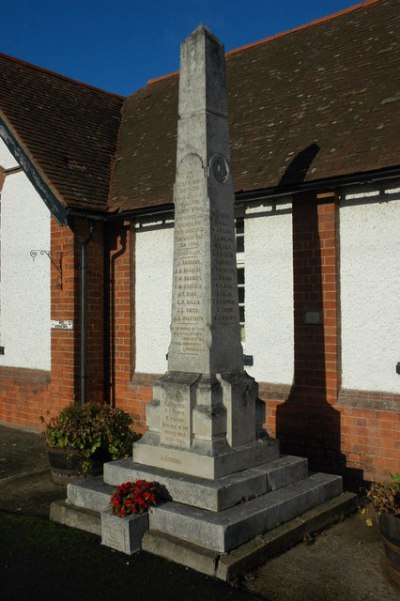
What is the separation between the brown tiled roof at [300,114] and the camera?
304 inches

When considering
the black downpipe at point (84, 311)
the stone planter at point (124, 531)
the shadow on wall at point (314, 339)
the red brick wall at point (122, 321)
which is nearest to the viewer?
the stone planter at point (124, 531)

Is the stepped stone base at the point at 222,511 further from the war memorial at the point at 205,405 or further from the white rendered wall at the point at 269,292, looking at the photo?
the white rendered wall at the point at 269,292

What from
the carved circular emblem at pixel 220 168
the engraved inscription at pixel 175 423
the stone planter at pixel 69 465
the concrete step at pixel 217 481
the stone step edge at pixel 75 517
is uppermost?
the carved circular emblem at pixel 220 168

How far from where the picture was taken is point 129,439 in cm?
769

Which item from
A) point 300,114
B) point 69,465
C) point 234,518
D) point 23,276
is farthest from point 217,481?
point 23,276

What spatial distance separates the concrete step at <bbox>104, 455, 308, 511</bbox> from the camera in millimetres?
5422

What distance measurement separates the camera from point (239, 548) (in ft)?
16.6

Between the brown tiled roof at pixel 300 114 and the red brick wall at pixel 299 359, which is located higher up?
the brown tiled roof at pixel 300 114

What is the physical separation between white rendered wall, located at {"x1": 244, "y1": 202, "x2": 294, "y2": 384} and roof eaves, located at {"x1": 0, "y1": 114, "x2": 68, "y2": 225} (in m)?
3.13

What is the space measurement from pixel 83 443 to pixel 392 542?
13.0 feet

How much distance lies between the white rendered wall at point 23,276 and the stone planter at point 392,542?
23.2 ft

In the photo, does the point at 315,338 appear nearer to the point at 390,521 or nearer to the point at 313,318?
the point at 313,318

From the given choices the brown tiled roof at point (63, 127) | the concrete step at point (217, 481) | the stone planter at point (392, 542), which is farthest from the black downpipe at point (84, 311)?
the stone planter at point (392, 542)

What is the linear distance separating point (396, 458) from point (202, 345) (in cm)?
287
